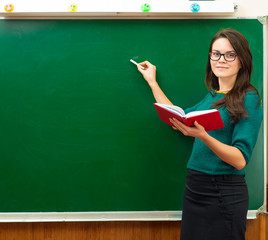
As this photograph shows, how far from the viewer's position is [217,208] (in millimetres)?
1253

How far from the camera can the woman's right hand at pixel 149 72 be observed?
1.59 meters

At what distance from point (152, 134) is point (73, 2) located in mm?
912

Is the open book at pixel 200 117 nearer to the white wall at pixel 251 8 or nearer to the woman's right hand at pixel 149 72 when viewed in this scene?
the woman's right hand at pixel 149 72

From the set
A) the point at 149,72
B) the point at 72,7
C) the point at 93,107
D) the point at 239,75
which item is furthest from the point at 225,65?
the point at 72,7

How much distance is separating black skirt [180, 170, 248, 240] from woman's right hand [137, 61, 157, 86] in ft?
1.98

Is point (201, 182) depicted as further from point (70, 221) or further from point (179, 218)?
point (70, 221)

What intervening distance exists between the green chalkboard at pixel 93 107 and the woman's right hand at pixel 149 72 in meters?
0.04

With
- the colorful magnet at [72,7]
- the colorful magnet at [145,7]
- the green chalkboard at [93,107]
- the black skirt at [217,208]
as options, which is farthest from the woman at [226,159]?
the colorful magnet at [72,7]

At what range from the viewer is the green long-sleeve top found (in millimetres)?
1160

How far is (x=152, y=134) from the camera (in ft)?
5.42

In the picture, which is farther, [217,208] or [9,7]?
[9,7]

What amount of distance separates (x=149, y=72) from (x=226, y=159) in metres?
0.70

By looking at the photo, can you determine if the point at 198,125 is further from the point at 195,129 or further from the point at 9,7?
the point at 9,7

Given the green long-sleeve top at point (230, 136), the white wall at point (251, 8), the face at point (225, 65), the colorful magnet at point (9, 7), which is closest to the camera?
the green long-sleeve top at point (230, 136)
